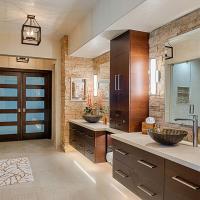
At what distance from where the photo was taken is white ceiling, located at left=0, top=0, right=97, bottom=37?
3.59 m

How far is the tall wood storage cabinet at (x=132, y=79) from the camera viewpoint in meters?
3.38

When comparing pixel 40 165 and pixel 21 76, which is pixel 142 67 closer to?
pixel 40 165

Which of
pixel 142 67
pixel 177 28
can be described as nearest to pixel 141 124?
pixel 142 67

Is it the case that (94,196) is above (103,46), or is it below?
below

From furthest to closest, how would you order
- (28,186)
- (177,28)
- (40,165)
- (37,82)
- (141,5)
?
(37,82) → (40,165) → (28,186) → (177,28) → (141,5)

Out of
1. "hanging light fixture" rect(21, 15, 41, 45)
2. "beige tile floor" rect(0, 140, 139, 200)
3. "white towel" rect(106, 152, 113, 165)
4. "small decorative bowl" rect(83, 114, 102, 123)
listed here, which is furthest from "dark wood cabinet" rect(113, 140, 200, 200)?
"hanging light fixture" rect(21, 15, 41, 45)

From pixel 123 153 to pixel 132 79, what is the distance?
1227 mm

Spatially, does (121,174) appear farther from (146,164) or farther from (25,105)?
(25,105)

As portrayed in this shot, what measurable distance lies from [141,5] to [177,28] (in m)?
0.80

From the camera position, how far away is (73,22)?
179 inches

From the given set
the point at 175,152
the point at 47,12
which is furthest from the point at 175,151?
the point at 47,12

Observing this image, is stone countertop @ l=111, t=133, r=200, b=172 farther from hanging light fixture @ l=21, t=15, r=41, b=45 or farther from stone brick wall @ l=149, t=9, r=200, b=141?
hanging light fixture @ l=21, t=15, r=41, b=45

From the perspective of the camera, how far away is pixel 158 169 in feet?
7.06

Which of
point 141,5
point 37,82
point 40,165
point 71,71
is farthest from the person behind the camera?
point 37,82
